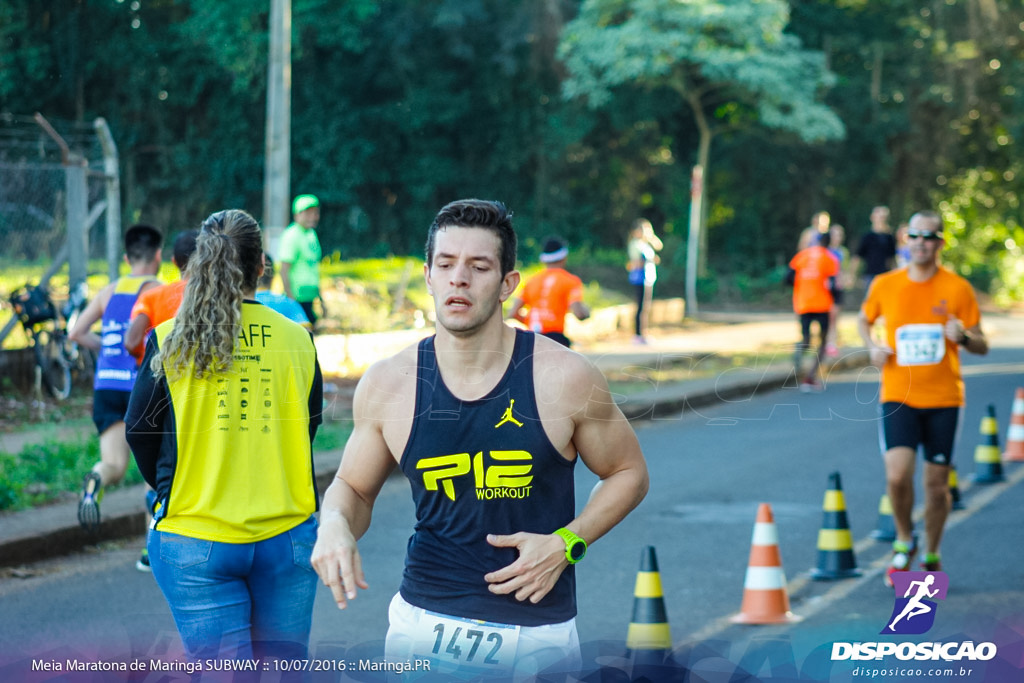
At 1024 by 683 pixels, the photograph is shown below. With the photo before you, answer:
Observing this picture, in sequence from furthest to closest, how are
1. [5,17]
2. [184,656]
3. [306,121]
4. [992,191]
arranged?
[992,191] → [306,121] → [5,17] → [184,656]

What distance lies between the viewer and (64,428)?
10648 millimetres

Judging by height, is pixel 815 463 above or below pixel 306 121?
below

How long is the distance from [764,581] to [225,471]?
3.31 m

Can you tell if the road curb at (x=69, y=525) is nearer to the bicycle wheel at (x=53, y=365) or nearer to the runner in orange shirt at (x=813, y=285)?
the bicycle wheel at (x=53, y=365)

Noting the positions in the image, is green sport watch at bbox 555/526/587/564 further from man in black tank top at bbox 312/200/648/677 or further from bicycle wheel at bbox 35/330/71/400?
bicycle wheel at bbox 35/330/71/400

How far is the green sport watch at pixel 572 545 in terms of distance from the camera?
2.93 meters

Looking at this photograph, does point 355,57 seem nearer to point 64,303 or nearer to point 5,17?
point 5,17

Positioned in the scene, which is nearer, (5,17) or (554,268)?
(554,268)

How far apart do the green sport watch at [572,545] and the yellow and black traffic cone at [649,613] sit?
2.36 metres

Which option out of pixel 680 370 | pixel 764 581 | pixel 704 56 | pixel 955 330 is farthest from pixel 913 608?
pixel 704 56

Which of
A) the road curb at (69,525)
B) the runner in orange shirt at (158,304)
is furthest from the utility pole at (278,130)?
the runner in orange shirt at (158,304)

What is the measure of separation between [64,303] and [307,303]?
265cm

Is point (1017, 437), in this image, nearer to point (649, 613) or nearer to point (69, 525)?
point (649, 613)

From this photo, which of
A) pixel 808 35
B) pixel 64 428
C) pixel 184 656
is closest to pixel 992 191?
pixel 808 35
